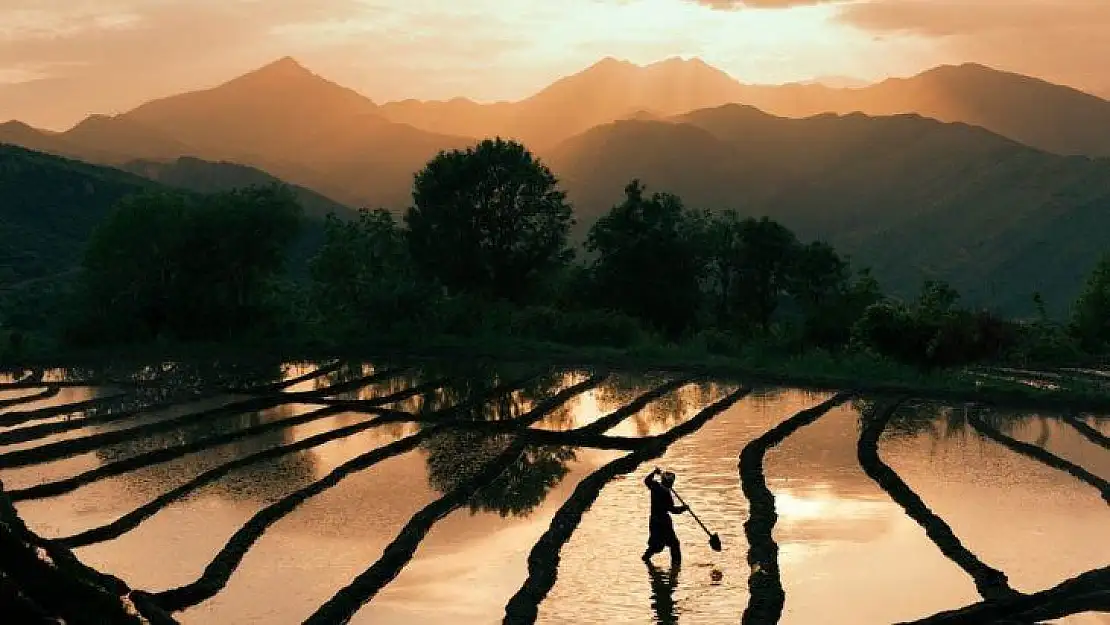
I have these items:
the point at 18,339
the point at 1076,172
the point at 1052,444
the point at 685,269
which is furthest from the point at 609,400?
the point at 1076,172

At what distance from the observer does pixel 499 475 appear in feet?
79.1

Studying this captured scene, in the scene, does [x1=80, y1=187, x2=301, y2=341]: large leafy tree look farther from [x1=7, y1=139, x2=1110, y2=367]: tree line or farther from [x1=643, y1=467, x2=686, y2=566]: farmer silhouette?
[x1=643, y1=467, x2=686, y2=566]: farmer silhouette

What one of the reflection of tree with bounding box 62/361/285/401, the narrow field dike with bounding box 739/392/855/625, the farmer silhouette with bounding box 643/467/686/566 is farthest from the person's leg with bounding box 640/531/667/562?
the reflection of tree with bounding box 62/361/285/401

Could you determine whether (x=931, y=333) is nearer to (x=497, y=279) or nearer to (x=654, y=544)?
(x=497, y=279)

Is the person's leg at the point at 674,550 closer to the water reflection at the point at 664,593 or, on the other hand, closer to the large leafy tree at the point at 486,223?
the water reflection at the point at 664,593

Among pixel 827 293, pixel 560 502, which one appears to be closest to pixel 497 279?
pixel 827 293

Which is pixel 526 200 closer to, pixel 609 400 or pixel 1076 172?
pixel 609 400

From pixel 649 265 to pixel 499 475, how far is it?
32.7 metres

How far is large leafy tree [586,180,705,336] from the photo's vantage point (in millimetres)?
55844

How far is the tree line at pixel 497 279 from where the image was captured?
49.9m

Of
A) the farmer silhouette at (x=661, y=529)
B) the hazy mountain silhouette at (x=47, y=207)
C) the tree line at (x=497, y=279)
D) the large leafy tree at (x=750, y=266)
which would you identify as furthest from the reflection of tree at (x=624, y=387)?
the hazy mountain silhouette at (x=47, y=207)

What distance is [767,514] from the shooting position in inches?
771

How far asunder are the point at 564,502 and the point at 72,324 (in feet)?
113

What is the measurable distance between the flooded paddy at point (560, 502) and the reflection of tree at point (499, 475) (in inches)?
3.7
